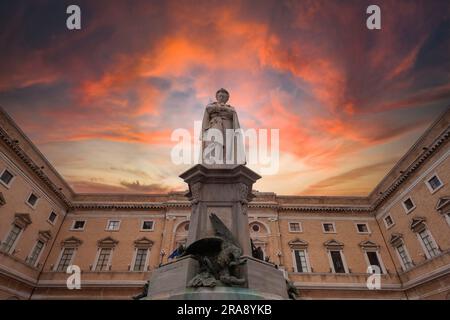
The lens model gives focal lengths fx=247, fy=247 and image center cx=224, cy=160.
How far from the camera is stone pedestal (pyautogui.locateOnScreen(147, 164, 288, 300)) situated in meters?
4.18

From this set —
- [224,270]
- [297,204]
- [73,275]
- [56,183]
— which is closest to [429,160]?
[297,204]

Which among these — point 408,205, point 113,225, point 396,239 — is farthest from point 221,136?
point 396,239

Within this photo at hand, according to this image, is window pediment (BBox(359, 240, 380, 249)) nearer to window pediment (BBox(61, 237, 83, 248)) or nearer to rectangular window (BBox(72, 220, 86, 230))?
window pediment (BBox(61, 237, 83, 248))

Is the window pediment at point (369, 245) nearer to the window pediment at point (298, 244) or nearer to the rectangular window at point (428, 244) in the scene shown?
the rectangular window at point (428, 244)

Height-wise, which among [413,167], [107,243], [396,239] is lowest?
[396,239]

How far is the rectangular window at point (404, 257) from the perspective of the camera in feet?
71.1

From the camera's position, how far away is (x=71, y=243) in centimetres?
2450

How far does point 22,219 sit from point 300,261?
24493mm

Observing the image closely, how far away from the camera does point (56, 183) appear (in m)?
24.9

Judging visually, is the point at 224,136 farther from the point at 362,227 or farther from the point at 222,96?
the point at 362,227

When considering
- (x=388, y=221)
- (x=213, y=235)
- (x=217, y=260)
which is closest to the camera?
(x=217, y=260)

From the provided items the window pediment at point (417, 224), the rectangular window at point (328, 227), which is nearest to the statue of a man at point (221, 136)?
the window pediment at point (417, 224)

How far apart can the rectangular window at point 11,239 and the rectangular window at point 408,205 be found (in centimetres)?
3307

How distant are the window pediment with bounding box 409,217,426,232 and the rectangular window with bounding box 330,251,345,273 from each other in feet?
21.8
